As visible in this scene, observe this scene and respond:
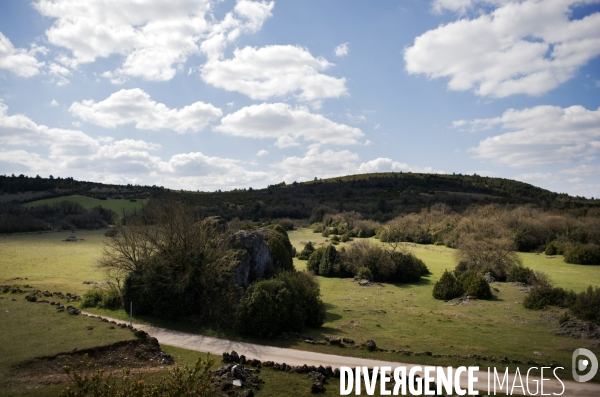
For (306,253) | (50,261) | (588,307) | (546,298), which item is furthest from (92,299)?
(546,298)

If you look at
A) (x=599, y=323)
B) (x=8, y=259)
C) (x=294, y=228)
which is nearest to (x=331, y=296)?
(x=599, y=323)

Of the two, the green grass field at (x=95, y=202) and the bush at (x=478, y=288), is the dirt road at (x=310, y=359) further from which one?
the green grass field at (x=95, y=202)

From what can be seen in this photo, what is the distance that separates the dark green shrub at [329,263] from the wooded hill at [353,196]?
32.2 metres

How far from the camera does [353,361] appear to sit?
16.5m

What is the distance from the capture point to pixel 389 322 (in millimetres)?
24422

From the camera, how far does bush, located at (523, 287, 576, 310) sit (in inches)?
1062

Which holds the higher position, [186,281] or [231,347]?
[186,281]

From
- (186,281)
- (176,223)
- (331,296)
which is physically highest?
(176,223)

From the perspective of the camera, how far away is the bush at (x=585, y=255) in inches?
1651

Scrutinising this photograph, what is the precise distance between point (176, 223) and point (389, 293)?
20.3 metres

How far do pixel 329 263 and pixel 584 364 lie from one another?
29279mm

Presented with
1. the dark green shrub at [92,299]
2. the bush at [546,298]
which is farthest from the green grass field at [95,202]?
the bush at [546,298]

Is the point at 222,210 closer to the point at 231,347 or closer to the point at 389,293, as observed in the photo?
the point at 389,293

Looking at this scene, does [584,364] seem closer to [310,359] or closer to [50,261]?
[310,359]
